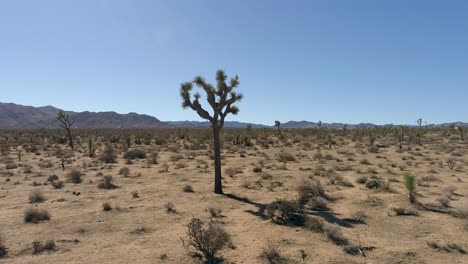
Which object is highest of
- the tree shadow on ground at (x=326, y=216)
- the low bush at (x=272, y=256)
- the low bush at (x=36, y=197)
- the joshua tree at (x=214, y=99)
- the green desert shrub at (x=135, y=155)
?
the joshua tree at (x=214, y=99)

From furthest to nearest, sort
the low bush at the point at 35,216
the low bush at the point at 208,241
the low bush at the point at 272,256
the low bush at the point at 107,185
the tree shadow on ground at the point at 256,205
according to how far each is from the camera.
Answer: the low bush at the point at 107,185 < the tree shadow on ground at the point at 256,205 < the low bush at the point at 35,216 < the low bush at the point at 208,241 < the low bush at the point at 272,256

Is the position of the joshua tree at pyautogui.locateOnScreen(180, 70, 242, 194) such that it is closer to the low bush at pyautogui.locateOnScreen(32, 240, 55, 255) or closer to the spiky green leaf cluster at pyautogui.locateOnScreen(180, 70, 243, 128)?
the spiky green leaf cluster at pyautogui.locateOnScreen(180, 70, 243, 128)

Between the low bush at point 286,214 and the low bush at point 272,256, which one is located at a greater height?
the low bush at point 286,214

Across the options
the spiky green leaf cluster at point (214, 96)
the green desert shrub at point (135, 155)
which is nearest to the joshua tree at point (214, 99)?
the spiky green leaf cluster at point (214, 96)

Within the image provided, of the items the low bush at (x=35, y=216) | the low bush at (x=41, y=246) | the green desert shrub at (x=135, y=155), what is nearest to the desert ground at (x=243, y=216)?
the low bush at (x=41, y=246)

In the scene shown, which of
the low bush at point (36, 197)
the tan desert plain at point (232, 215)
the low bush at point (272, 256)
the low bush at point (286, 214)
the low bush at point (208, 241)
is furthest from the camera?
the low bush at point (36, 197)

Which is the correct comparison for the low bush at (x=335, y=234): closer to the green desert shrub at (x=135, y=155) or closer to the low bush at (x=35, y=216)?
the low bush at (x=35, y=216)

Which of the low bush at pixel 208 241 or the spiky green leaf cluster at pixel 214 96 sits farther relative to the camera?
the spiky green leaf cluster at pixel 214 96

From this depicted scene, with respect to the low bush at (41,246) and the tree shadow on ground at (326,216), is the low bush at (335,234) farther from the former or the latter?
the low bush at (41,246)

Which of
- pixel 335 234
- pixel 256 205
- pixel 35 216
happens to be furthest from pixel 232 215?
pixel 35 216

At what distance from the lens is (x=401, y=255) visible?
822 cm

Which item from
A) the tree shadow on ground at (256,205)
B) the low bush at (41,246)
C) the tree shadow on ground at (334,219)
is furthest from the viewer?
the tree shadow on ground at (256,205)

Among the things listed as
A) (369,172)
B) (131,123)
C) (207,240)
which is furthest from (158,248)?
(131,123)

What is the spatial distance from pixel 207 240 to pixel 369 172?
1335 cm
